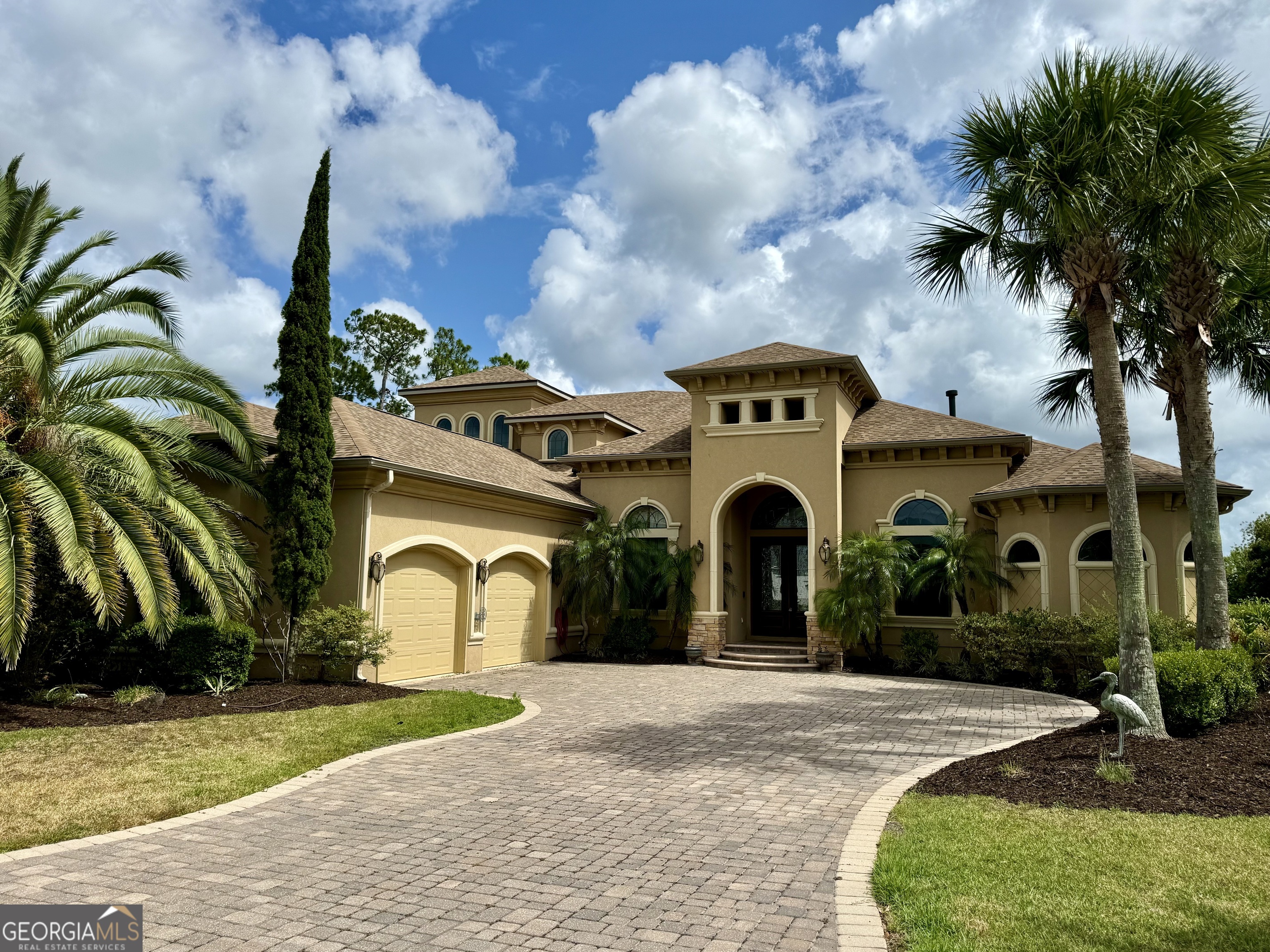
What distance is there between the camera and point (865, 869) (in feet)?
18.6

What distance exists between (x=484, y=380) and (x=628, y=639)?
12355 mm

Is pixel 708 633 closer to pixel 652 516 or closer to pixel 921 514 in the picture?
pixel 652 516

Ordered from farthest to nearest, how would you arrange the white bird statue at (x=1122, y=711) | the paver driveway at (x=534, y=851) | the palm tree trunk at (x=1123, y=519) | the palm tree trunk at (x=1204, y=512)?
the palm tree trunk at (x=1204, y=512)
the palm tree trunk at (x=1123, y=519)
the white bird statue at (x=1122, y=711)
the paver driveway at (x=534, y=851)

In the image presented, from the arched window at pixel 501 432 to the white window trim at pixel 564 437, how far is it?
2.13m

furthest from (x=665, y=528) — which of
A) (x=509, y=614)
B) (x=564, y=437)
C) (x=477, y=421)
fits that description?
(x=477, y=421)

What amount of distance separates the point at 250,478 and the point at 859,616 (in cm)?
1273

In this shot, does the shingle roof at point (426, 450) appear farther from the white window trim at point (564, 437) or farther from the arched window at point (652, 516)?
the white window trim at point (564, 437)

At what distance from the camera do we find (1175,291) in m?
12.6

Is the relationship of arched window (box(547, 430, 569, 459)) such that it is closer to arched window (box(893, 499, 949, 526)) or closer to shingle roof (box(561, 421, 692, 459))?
shingle roof (box(561, 421, 692, 459))

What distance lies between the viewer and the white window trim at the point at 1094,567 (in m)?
17.4

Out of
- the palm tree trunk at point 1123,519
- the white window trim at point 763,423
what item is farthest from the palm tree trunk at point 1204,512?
the white window trim at point 763,423

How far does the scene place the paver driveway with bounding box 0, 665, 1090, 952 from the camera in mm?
4738

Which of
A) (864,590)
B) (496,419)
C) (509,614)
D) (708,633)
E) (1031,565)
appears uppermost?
(496,419)

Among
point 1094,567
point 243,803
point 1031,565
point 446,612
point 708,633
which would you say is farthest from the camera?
point 708,633
